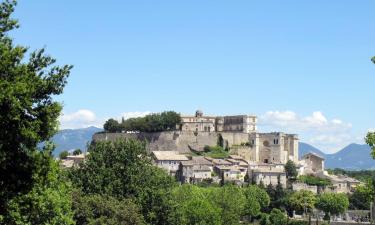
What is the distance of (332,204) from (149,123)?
53.5 metres

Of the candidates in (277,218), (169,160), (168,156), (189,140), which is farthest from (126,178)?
(189,140)

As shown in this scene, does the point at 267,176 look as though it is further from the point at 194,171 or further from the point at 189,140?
the point at 189,140

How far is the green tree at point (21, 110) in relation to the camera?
20359 millimetres

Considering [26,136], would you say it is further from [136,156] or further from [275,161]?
[275,161]

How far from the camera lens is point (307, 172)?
144 m

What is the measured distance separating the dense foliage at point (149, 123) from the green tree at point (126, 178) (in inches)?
3581

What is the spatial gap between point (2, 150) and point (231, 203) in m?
59.5

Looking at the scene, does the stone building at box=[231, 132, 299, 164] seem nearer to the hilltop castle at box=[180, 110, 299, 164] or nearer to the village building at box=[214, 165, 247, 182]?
the hilltop castle at box=[180, 110, 299, 164]

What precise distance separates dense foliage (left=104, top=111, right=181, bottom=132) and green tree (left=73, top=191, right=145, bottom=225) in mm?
98061

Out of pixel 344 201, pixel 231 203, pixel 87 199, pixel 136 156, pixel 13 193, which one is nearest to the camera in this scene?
pixel 13 193

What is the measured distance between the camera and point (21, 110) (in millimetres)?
20688

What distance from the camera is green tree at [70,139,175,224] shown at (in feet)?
175

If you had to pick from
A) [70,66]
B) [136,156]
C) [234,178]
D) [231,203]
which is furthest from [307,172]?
[70,66]

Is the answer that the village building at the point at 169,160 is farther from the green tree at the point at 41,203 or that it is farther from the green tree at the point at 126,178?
the green tree at the point at 41,203
